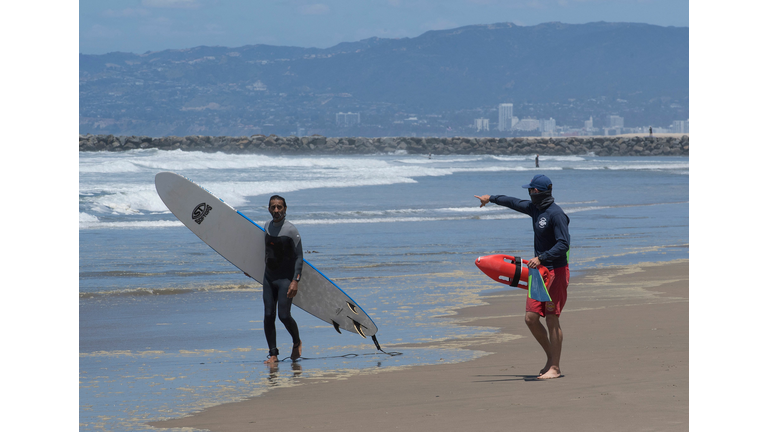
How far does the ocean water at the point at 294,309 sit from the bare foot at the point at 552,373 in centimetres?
87

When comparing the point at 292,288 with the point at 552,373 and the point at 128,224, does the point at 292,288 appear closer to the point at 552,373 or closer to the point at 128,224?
the point at 552,373

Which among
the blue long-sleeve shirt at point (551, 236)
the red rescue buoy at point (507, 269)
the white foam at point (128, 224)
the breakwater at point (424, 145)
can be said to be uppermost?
the breakwater at point (424, 145)

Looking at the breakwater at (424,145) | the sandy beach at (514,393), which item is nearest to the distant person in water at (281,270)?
the sandy beach at (514,393)

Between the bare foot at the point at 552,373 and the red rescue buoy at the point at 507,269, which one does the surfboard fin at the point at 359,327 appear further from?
the bare foot at the point at 552,373

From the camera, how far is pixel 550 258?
16.0 ft

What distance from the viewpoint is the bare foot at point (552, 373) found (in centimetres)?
496

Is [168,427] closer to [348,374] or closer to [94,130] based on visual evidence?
[348,374]

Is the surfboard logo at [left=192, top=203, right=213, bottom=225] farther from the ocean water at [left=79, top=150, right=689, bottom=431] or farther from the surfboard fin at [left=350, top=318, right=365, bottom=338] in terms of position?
the surfboard fin at [left=350, top=318, right=365, bottom=338]

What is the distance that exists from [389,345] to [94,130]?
14981 cm

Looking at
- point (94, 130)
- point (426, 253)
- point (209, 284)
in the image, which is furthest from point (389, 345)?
point (94, 130)

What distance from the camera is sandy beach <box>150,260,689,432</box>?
4.08m

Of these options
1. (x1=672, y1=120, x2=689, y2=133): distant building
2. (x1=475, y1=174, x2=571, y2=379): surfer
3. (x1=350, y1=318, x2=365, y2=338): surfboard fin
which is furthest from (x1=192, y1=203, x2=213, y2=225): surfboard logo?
(x1=672, y1=120, x2=689, y2=133): distant building

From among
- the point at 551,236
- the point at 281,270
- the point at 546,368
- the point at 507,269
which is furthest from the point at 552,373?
the point at 281,270
